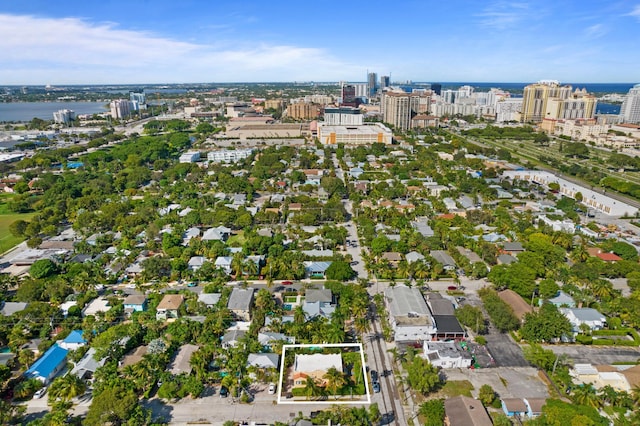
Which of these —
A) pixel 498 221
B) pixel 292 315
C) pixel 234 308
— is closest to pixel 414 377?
pixel 292 315

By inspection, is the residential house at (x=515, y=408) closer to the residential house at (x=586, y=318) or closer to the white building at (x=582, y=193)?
the residential house at (x=586, y=318)

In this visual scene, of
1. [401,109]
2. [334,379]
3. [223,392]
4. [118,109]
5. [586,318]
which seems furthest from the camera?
[118,109]

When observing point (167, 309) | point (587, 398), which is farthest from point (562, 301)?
point (167, 309)

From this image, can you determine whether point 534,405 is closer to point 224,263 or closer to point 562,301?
point 562,301

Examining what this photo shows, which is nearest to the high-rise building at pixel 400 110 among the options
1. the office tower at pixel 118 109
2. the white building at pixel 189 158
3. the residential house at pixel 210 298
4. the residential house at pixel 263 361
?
the white building at pixel 189 158

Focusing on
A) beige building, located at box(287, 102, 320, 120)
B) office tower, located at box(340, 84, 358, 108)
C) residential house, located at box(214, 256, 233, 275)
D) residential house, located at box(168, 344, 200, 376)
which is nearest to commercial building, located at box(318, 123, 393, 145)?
beige building, located at box(287, 102, 320, 120)
